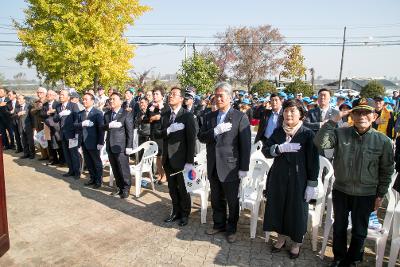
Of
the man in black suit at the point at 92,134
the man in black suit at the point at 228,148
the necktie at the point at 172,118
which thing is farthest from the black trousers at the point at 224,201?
the man in black suit at the point at 92,134

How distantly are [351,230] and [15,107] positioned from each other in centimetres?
991

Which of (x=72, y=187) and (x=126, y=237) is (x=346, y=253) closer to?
(x=126, y=237)

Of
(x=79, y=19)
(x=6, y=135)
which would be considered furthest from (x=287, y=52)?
(x=6, y=135)

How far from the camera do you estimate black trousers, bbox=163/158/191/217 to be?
15.2 feet

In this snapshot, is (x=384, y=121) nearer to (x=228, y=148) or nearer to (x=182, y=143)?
(x=228, y=148)

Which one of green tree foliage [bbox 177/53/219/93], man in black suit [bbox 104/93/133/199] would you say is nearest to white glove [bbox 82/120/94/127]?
man in black suit [bbox 104/93/133/199]

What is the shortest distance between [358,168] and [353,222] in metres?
0.62

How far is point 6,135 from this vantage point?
10594 millimetres

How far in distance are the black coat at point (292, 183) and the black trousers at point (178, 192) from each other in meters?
1.46

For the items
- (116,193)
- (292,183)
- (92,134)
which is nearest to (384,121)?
(292,183)

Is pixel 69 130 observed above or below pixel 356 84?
below

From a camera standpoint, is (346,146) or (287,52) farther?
(287,52)

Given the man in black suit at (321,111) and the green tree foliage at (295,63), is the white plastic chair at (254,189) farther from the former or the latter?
the green tree foliage at (295,63)

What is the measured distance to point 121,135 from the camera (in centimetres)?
567
